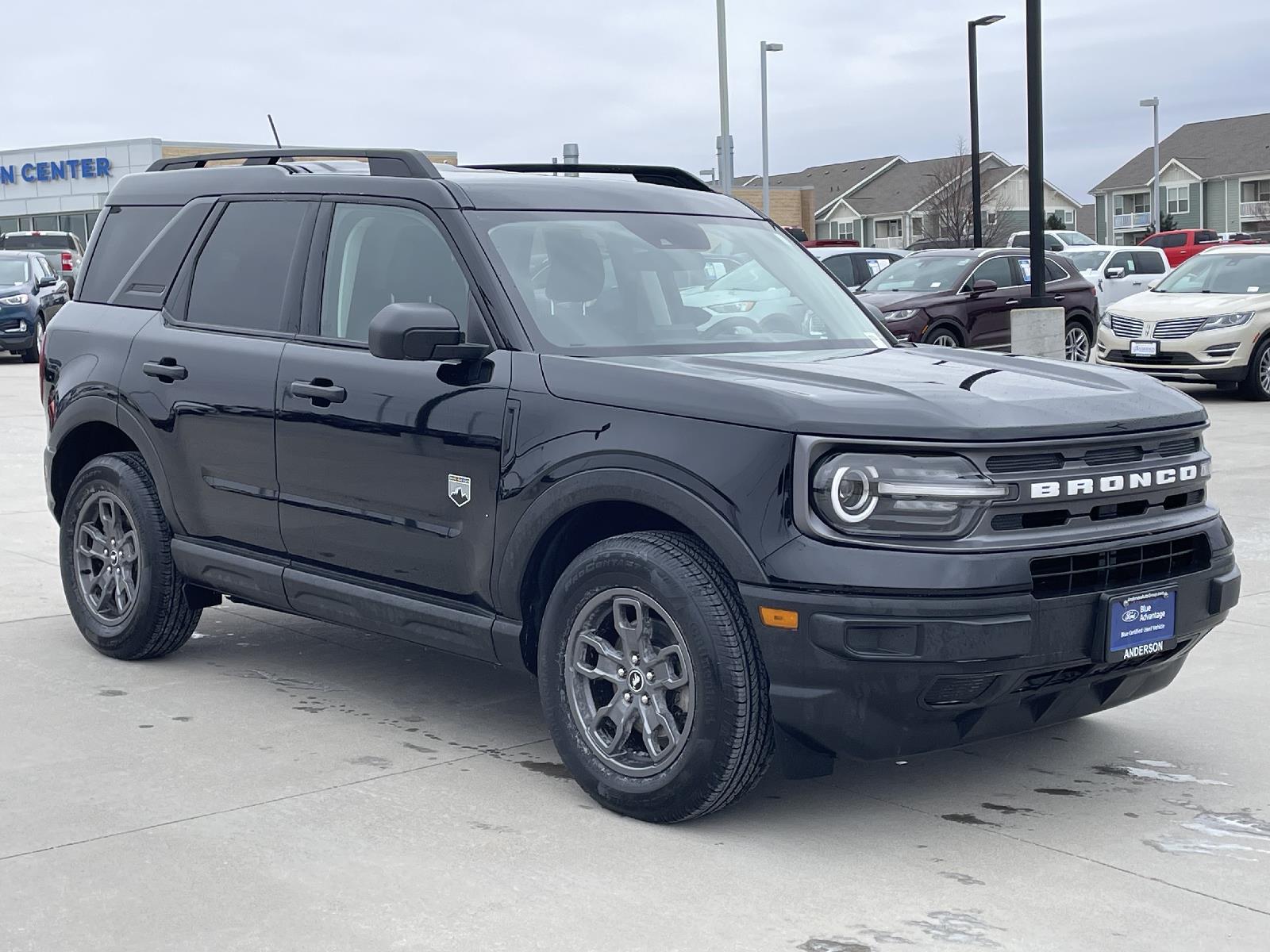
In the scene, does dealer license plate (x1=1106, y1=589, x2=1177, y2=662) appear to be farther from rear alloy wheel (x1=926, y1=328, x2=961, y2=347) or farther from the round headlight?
rear alloy wheel (x1=926, y1=328, x2=961, y2=347)

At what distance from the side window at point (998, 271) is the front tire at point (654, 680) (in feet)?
51.6

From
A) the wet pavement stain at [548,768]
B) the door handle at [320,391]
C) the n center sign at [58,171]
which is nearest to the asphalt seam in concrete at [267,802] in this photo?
the wet pavement stain at [548,768]

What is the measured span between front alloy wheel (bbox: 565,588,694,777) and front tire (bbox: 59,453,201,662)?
88.3 inches

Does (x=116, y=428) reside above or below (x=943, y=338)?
above

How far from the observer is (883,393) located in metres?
4.33

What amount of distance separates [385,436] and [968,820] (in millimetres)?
2113

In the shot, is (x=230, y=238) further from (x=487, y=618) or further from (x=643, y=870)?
(x=643, y=870)

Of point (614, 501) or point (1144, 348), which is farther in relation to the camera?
point (1144, 348)

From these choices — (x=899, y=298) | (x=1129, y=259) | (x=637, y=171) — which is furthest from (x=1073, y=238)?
(x=637, y=171)

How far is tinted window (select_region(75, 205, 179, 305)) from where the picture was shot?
656 centimetres

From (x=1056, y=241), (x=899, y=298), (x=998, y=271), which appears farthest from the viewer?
(x=1056, y=241)

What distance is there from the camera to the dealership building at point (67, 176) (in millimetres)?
57188

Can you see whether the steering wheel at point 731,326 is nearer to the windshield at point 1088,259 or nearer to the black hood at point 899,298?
the black hood at point 899,298

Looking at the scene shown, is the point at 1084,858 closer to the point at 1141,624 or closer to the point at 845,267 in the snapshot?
the point at 1141,624
